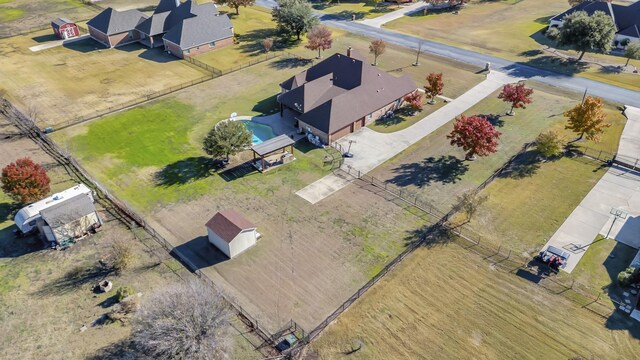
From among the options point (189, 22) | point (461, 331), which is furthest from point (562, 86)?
point (189, 22)

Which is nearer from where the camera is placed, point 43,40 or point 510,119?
point 510,119

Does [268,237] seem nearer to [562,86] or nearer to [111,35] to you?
[562,86]

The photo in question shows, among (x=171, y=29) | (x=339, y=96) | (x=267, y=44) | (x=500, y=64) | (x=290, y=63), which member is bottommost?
(x=290, y=63)

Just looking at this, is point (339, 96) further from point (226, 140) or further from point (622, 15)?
point (622, 15)

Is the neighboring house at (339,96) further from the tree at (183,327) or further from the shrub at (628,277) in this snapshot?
the shrub at (628,277)

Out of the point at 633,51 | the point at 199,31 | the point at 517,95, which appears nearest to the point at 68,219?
the point at 199,31

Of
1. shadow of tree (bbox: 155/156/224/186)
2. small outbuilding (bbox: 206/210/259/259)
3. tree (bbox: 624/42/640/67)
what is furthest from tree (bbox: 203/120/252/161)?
tree (bbox: 624/42/640/67)
